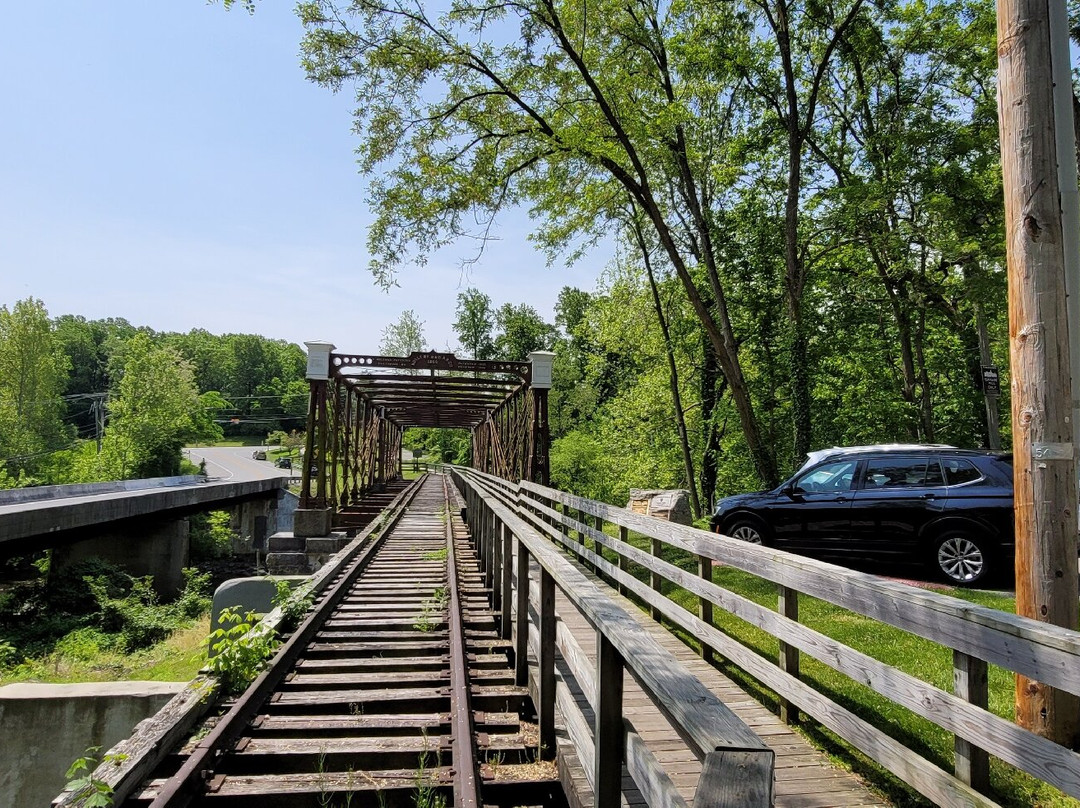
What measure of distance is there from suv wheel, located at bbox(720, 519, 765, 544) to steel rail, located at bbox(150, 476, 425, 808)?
5.59 metres

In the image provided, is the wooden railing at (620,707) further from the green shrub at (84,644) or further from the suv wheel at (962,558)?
the green shrub at (84,644)

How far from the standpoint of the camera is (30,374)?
53.7 m

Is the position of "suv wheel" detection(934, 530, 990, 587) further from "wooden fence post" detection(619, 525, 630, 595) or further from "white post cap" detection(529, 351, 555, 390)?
"white post cap" detection(529, 351, 555, 390)

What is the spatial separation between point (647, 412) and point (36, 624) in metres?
21.1

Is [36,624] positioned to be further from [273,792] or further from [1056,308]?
[1056,308]

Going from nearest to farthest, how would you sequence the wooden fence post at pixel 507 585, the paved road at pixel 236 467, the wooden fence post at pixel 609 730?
the wooden fence post at pixel 609 730
the wooden fence post at pixel 507 585
the paved road at pixel 236 467

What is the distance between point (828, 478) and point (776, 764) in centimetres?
653

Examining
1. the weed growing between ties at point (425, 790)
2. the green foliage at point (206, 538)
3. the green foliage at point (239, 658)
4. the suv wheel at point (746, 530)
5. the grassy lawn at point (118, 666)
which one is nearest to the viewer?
the weed growing between ties at point (425, 790)

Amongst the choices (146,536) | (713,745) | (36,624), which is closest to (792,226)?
(713,745)

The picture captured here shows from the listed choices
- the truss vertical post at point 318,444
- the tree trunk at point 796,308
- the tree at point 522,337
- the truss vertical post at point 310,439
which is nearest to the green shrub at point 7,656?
the truss vertical post at point 318,444

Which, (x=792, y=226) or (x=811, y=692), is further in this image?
(x=792, y=226)

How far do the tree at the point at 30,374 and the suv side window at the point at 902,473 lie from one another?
5788 centimetres

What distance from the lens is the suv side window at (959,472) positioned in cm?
830

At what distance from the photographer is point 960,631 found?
2.31 meters
